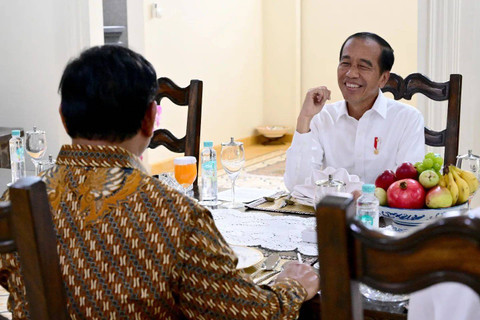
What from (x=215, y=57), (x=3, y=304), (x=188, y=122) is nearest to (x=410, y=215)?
(x=188, y=122)

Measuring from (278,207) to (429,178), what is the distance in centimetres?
50

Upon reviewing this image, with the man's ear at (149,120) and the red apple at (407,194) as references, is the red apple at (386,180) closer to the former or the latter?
the red apple at (407,194)

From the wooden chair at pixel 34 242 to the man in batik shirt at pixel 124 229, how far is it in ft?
0.39

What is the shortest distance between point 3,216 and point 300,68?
20.2 feet

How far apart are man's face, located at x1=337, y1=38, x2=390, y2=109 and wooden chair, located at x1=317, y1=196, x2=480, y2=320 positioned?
5.57ft

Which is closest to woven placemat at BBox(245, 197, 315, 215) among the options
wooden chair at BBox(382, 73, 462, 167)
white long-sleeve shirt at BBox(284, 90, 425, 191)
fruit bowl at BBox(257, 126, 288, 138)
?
white long-sleeve shirt at BBox(284, 90, 425, 191)

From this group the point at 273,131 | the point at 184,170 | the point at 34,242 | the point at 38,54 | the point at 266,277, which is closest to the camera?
the point at 34,242

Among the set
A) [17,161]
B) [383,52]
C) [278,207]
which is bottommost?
[278,207]

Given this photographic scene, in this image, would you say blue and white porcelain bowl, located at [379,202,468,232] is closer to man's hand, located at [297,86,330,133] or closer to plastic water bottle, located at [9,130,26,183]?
man's hand, located at [297,86,330,133]

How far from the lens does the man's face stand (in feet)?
7.93

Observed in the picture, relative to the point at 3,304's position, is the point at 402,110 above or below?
above

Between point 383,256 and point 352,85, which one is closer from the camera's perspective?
point 383,256

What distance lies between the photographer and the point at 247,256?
4.87 ft

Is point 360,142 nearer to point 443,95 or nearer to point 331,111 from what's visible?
point 331,111
